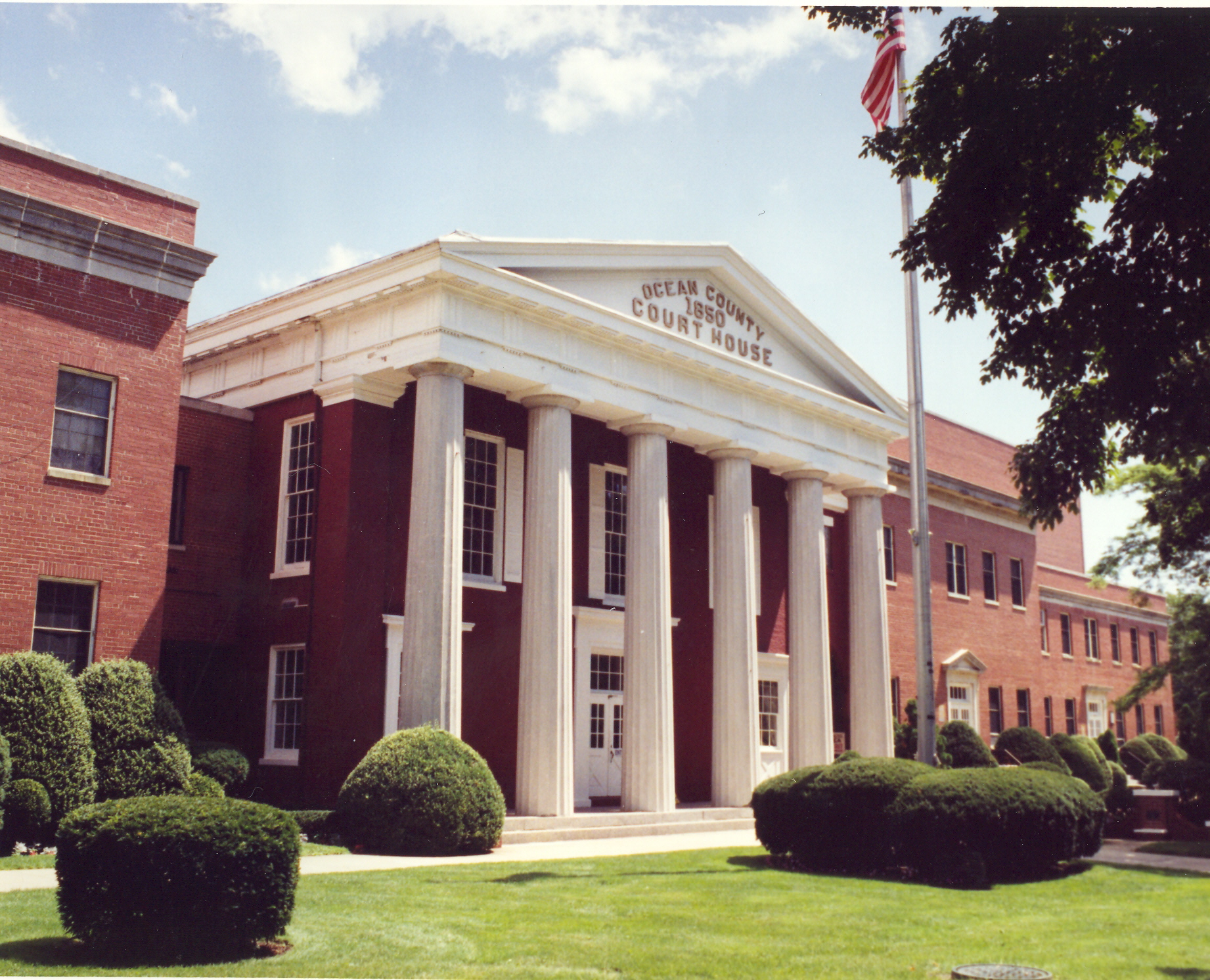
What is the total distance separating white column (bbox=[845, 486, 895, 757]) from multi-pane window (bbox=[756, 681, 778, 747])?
2065 millimetres

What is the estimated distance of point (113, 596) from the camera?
1945cm

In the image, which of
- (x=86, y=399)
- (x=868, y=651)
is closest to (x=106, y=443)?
(x=86, y=399)

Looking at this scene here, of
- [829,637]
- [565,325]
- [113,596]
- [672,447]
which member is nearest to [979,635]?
[829,637]

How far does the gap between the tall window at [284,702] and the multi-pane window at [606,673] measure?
704cm

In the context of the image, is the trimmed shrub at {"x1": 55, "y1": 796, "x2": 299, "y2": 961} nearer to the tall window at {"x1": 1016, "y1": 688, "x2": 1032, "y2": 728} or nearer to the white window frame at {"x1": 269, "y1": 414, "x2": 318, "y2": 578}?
the white window frame at {"x1": 269, "y1": 414, "x2": 318, "y2": 578}

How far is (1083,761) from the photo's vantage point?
1491 inches

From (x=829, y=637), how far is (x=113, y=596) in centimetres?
2165

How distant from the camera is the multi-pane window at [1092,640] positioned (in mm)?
51250

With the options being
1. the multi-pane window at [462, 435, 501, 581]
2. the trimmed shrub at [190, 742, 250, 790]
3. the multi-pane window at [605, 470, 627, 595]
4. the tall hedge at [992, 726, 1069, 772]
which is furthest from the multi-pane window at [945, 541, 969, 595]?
the trimmed shrub at [190, 742, 250, 790]

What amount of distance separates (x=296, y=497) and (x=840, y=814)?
12.6 m

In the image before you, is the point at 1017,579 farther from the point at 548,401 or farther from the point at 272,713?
the point at 272,713

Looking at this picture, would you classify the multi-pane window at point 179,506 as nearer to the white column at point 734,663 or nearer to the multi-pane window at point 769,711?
the white column at point 734,663

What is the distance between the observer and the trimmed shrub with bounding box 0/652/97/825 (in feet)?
54.2

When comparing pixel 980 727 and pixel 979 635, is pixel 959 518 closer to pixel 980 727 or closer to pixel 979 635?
pixel 979 635
